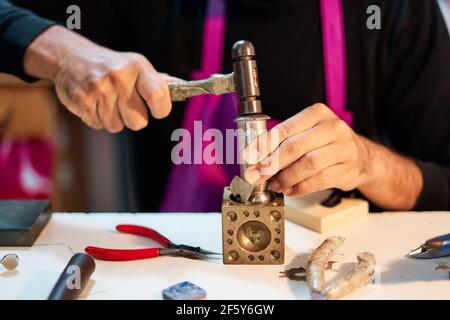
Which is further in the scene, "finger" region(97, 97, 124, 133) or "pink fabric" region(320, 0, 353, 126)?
"pink fabric" region(320, 0, 353, 126)

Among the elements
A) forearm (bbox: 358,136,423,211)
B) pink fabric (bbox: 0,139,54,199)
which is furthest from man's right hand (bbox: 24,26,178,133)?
pink fabric (bbox: 0,139,54,199)

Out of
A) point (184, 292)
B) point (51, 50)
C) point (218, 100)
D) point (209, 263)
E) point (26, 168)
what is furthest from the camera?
point (26, 168)

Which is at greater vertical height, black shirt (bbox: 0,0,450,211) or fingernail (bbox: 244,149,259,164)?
black shirt (bbox: 0,0,450,211)

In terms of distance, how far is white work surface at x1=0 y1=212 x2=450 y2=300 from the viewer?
0.72 meters

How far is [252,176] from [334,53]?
58 centimetres

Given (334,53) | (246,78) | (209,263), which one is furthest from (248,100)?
(334,53)

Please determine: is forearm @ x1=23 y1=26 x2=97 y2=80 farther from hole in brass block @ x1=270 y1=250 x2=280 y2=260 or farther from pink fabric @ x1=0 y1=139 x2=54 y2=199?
pink fabric @ x1=0 y1=139 x2=54 y2=199

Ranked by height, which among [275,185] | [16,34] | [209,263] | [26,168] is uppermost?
[16,34]

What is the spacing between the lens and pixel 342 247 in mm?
859

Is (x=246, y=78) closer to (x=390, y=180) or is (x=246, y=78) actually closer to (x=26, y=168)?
(x=390, y=180)

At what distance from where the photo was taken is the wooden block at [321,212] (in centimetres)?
93

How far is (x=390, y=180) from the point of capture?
106cm

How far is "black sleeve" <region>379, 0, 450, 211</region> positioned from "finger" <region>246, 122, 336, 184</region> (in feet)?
1.47

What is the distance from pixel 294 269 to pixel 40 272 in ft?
1.14
